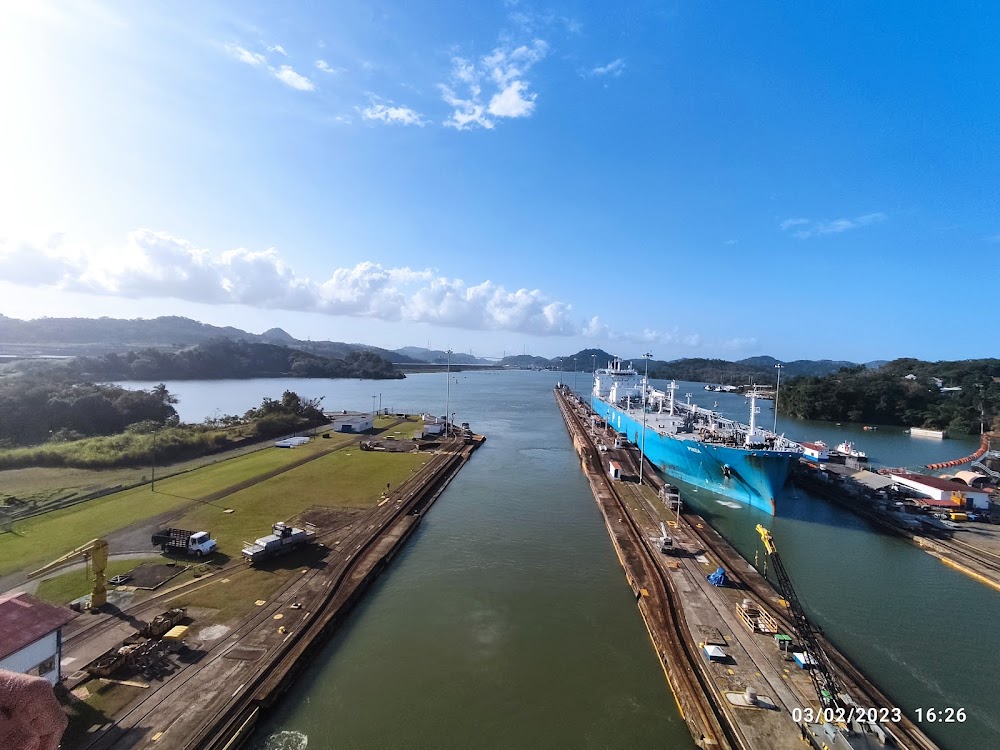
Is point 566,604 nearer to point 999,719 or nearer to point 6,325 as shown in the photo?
point 999,719

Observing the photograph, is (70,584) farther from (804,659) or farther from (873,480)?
(873,480)

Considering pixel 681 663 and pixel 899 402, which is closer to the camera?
pixel 681 663

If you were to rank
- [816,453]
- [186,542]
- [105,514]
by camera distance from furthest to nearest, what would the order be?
[816,453] < [105,514] < [186,542]

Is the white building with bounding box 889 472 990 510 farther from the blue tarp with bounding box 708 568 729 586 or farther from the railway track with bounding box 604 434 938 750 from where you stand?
the blue tarp with bounding box 708 568 729 586

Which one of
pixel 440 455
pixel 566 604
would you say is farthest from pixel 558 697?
pixel 440 455

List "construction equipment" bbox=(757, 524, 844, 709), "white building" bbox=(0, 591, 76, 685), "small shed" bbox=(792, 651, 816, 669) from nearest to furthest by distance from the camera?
"white building" bbox=(0, 591, 76, 685), "construction equipment" bbox=(757, 524, 844, 709), "small shed" bbox=(792, 651, 816, 669)

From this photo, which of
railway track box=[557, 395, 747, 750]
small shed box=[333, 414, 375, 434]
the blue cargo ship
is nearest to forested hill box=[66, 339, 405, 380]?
small shed box=[333, 414, 375, 434]

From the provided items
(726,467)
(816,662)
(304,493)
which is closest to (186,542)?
(304,493)
